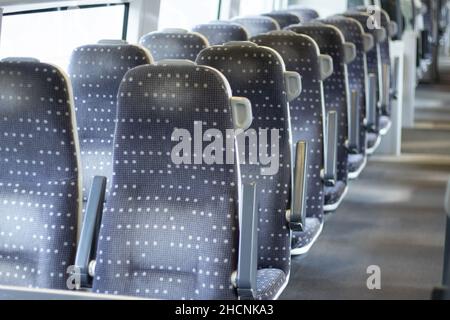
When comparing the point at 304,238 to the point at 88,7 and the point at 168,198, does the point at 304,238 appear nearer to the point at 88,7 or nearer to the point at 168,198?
the point at 168,198

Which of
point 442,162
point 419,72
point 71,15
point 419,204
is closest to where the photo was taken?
point 71,15

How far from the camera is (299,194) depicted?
12.9 feet

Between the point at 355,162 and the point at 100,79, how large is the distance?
3045 mm

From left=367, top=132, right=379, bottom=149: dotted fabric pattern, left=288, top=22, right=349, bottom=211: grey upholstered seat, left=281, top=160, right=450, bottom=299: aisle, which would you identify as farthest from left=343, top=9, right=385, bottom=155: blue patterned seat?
left=288, top=22, right=349, bottom=211: grey upholstered seat

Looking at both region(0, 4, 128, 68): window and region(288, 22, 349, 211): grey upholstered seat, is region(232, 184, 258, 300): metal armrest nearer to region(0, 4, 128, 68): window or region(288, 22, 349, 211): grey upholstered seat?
region(0, 4, 128, 68): window

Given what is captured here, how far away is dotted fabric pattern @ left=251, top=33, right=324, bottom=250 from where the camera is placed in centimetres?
461

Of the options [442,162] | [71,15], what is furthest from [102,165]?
[442,162]

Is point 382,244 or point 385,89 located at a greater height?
point 385,89

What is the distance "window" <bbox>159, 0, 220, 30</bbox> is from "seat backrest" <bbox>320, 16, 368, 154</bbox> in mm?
1410

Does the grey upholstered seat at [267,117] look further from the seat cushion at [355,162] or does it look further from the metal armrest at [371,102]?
the metal armrest at [371,102]

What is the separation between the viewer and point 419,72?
1391 centimetres

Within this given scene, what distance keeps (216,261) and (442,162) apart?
238 inches

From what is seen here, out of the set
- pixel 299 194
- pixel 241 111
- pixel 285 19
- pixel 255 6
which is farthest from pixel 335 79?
pixel 255 6
